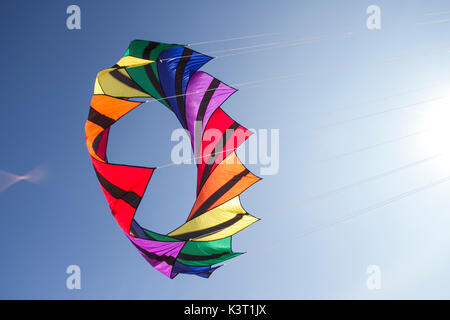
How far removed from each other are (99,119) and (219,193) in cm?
250

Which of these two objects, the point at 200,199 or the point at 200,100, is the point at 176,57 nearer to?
the point at 200,100

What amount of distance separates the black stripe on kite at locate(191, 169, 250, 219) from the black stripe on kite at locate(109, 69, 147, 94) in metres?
2.31

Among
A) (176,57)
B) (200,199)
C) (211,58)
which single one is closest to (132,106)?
(176,57)

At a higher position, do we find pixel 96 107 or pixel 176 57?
pixel 176 57

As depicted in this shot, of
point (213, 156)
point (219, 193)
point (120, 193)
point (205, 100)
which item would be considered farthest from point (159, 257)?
point (205, 100)

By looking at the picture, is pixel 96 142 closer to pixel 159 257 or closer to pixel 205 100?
pixel 205 100

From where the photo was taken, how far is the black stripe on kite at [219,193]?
6.10 metres

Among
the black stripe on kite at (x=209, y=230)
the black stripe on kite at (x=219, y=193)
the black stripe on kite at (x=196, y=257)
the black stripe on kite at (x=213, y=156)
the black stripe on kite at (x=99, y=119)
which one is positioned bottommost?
the black stripe on kite at (x=196, y=257)

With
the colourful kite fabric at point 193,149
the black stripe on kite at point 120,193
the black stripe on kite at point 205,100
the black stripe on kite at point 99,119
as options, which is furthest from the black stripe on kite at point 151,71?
the black stripe on kite at point 120,193

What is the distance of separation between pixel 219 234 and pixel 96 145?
2.62 m

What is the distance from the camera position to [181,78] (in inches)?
261

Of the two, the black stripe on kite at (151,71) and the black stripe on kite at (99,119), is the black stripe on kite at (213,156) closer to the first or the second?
the black stripe on kite at (151,71)

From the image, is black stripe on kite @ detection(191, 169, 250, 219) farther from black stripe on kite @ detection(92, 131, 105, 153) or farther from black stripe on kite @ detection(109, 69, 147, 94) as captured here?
black stripe on kite @ detection(109, 69, 147, 94)

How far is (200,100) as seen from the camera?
6652mm
